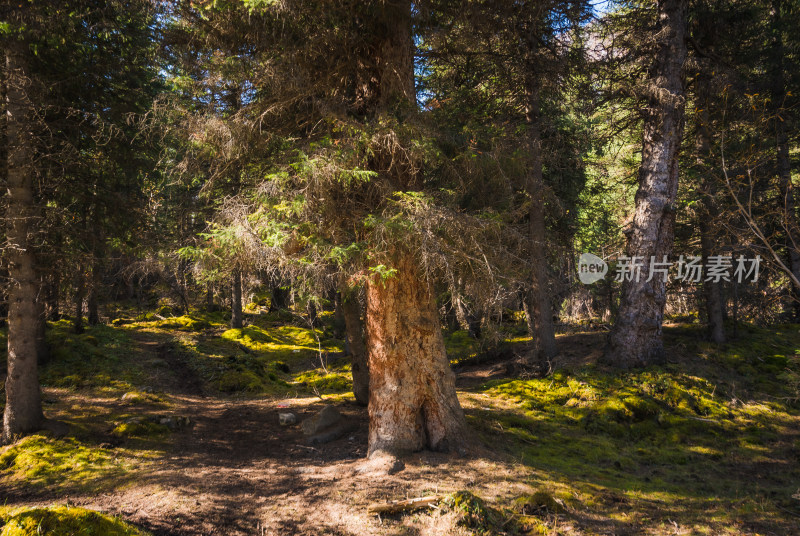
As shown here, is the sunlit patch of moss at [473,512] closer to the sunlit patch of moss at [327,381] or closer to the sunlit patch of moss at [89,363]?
the sunlit patch of moss at [327,381]

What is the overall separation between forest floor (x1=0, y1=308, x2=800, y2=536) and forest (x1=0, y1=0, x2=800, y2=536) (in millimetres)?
57

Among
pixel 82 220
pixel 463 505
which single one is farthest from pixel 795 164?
pixel 82 220

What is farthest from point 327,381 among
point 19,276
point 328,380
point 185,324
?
point 185,324

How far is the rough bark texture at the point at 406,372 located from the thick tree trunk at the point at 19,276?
5.90 meters

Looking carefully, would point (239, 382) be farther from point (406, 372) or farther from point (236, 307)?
point (406, 372)

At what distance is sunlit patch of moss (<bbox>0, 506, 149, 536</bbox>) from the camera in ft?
9.98

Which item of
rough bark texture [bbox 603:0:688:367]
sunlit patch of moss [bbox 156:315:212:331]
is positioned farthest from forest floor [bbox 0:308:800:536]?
sunlit patch of moss [bbox 156:315:212:331]

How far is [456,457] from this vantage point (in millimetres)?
6777

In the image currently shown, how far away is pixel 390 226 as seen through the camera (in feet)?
18.4

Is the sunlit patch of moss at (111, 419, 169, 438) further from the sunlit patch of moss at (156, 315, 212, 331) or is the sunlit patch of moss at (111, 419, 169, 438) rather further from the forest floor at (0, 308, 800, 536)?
the sunlit patch of moss at (156, 315, 212, 331)

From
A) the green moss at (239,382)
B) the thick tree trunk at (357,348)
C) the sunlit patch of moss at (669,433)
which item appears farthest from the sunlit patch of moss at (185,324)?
the sunlit patch of moss at (669,433)

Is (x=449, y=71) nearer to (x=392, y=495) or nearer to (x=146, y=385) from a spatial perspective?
(x=392, y=495)

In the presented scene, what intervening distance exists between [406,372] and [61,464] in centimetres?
537

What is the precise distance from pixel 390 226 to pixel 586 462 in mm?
5565
